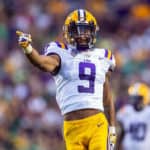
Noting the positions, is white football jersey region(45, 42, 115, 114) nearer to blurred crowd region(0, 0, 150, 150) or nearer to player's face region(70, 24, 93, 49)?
player's face region(70, 24, 93, 49)

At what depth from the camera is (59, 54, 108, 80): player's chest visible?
7980 mm

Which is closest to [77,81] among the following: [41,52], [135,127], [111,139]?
[111,139]

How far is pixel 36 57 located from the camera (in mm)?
7418

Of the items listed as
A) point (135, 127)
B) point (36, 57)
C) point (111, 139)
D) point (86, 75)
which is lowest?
point (135, 127)

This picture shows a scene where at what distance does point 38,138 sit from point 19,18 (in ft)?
9.93

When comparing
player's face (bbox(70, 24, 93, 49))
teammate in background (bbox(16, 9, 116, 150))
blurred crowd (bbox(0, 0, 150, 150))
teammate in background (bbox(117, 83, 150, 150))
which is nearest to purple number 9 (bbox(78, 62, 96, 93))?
teammate in background (bbox(16, 9, 116, 150))

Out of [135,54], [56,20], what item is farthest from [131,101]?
[56,20]

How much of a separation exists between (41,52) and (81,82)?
605 cm

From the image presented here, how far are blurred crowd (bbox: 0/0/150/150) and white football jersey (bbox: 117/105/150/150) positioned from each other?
4.75 feet

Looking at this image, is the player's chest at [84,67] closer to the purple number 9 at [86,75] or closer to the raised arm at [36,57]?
the purple number 9 at [86,75]

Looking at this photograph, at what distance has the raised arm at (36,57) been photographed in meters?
7.32

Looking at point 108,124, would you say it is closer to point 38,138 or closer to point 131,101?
point 131,101

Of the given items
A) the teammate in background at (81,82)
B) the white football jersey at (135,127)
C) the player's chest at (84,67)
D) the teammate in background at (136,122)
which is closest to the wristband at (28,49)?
the teammate in background at (81,82)

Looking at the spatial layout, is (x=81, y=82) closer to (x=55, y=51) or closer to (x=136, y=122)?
(x=55, y=51)
